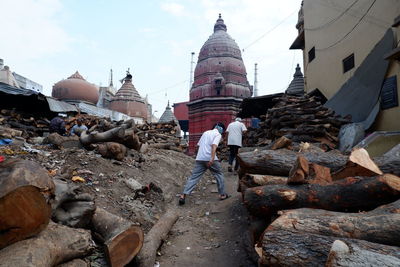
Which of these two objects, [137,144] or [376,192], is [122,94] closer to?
[137,144]

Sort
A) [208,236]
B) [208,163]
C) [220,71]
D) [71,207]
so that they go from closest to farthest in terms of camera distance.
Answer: [71,207]
[208,236]
[208,163]
[220,71]

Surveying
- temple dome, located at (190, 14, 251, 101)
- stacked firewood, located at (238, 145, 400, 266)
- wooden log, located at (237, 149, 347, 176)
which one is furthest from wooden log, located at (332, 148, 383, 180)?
temple dome, located at (190, 14, 251, 101)

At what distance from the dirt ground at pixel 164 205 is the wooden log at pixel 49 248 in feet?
0.86

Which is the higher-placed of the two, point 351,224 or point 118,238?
point 351,224

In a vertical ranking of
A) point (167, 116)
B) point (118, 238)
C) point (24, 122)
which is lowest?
point (118, 238)

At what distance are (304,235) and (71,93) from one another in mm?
23929

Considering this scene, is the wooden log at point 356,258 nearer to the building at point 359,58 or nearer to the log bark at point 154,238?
the log bark at point 154,238

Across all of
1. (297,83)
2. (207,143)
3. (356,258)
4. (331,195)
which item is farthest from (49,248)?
(297,83)

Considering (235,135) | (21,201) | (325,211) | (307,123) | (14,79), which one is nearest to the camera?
(21,201)

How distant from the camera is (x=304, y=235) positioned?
200 cm

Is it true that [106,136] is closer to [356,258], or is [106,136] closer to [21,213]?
[21,213]

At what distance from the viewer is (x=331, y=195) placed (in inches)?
103

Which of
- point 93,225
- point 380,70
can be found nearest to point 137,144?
point 93,225

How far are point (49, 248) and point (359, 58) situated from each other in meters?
9.43
